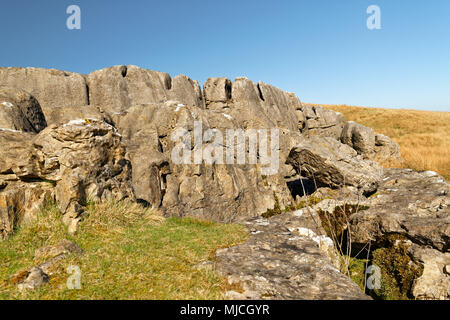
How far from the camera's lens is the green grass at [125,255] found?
476 centimetres

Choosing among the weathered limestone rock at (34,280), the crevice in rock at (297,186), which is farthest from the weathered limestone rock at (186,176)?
the weathered limestone rock at (34,280)

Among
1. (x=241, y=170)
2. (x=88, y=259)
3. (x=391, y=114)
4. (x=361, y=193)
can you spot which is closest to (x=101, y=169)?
(x=88, y=259)

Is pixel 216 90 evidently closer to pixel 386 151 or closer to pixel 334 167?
pixel 334 167

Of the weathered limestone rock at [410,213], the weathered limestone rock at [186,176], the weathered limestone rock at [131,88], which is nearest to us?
the weathered limestone rock at [410,213]

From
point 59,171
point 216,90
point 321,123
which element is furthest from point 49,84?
point 321,123

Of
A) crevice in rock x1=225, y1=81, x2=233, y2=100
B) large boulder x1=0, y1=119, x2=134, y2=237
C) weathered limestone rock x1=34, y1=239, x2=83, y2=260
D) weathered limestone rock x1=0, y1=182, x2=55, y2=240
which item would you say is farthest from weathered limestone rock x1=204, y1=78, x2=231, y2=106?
weathered limestone rock x1=34, y1=239, x2=83, y2=260

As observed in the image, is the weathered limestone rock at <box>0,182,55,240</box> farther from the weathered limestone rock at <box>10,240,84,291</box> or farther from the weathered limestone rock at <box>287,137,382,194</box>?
the weathered limestone rock at <box>287,137,382,194</box>

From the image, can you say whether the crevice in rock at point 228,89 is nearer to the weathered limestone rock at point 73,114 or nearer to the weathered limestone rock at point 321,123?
the weathered limestone rock at point 321,123

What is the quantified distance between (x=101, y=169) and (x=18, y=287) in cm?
476

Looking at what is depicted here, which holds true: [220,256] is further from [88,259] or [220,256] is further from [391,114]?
[391,114]

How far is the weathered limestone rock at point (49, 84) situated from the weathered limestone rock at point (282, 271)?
64.5 feet

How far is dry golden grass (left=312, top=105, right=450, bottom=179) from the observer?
25.8 metres

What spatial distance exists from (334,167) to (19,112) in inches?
717

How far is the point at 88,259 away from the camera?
595cm
